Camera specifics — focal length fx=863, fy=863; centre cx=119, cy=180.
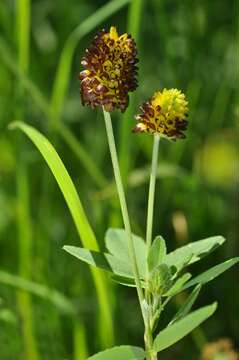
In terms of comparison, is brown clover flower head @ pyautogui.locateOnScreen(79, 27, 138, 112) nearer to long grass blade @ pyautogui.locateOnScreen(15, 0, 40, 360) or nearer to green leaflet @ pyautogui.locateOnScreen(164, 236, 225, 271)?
green leaflet @ pyautogui.locateOnScreen(164, 236, 225, 271)

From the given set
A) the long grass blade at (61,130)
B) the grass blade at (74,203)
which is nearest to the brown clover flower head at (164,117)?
the grass blade at (74,203)

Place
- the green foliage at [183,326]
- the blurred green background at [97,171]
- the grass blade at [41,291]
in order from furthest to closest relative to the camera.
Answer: the blurred green background at [97,171], the grass blade at [41,291], the green foliage at [183,326]

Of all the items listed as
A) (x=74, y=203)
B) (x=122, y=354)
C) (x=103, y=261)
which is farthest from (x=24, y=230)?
(x=122, y=354)

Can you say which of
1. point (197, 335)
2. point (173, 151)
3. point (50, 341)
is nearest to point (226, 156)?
point (173, 151)

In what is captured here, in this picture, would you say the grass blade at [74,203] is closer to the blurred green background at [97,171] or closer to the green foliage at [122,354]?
the blurred green background at [97,171]

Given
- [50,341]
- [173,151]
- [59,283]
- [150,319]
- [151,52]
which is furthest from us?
[151,52]

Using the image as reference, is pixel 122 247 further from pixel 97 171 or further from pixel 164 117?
pixel 97 171

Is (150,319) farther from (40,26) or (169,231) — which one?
(40,26)
